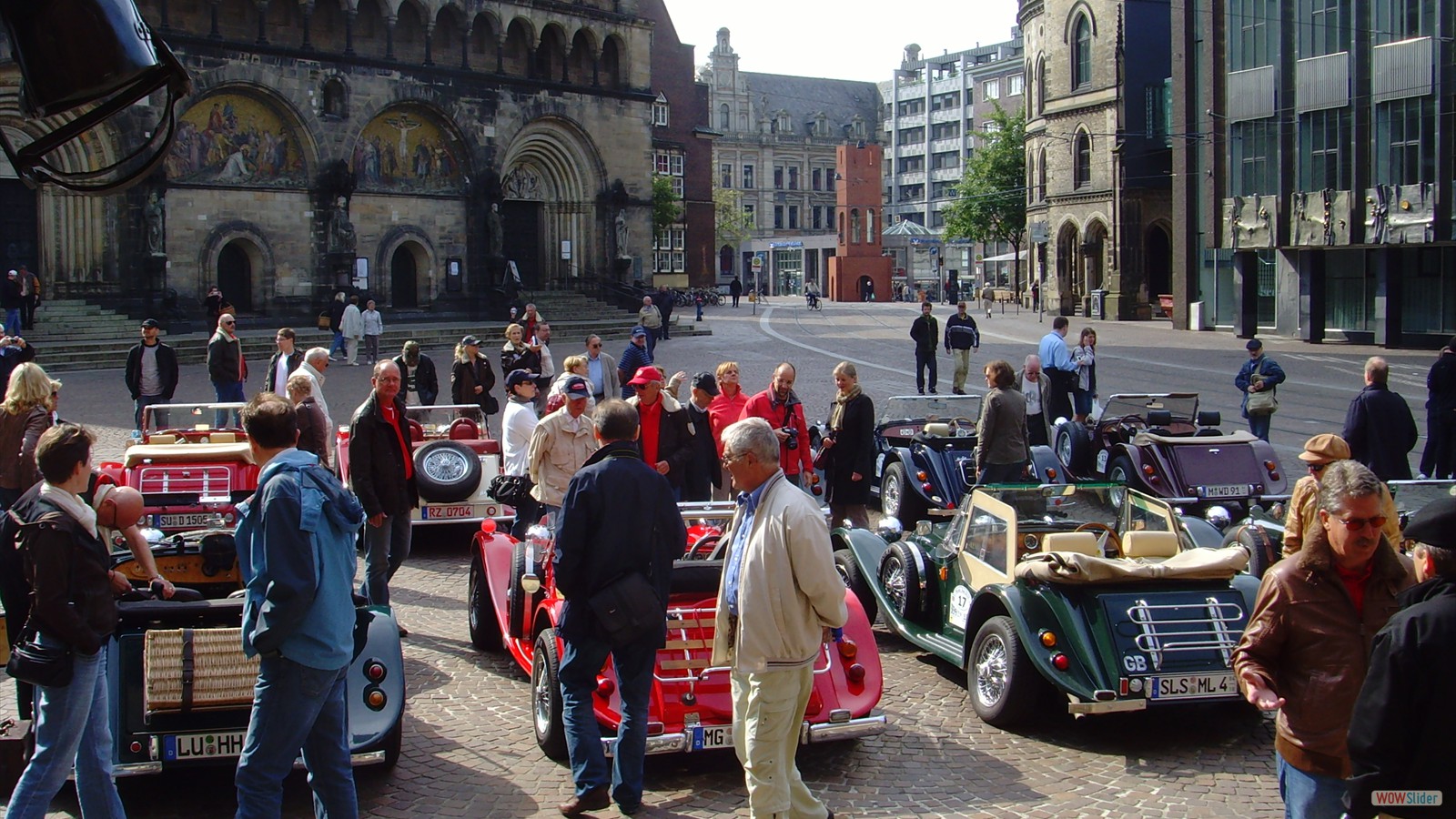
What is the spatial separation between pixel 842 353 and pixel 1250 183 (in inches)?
631

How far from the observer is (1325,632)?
428cm

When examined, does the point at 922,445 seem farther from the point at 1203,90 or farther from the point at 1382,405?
the point at 1203,90

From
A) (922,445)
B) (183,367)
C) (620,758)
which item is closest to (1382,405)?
(922,445)

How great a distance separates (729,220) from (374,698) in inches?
3527

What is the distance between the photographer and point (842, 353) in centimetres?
3209

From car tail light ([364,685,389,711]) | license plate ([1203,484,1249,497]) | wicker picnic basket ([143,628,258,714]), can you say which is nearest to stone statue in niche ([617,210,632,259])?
license plate ([1203,484,1249,497])

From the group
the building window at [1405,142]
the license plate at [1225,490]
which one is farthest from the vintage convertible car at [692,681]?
the building window at [1405,142]

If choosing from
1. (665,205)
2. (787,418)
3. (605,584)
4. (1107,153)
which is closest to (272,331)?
(787,418)

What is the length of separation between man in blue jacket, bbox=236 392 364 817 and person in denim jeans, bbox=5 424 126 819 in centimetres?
62

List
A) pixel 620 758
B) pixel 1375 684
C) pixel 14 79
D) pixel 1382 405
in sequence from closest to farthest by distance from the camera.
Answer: pixel 1375 684 < pixel 620 758 < pixel 1382 405 < pixel 14 79

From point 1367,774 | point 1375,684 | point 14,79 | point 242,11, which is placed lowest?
point 1367,774

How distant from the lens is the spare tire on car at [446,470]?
39.0 ft

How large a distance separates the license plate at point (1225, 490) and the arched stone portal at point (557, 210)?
33837 millimetres

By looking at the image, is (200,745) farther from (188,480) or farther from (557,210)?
(557,210)
